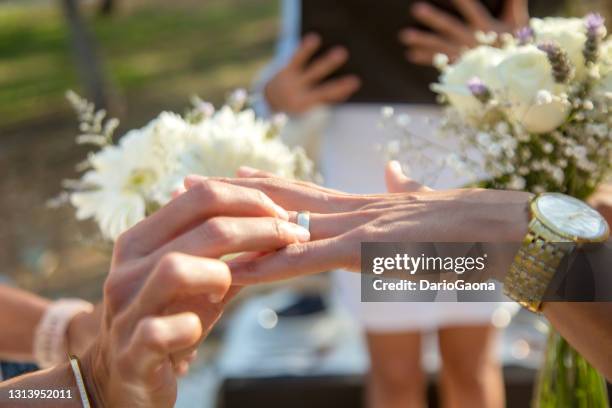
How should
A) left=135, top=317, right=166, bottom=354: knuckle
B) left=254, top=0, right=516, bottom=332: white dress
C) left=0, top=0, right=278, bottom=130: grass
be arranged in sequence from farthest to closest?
1. left=0, top=0, right=278, bottom=130: grass
2. left=254, top=0, right=516, bottom=332: white dress
3. left=135, top=317, right=166, bottom=354: knuckle

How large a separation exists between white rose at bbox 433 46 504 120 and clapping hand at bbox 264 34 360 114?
1.01 meters

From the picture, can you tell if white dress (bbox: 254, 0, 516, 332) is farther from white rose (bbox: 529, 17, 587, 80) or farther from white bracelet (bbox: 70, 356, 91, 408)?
white bracelet (bbox: 70, 356, 91, 408)

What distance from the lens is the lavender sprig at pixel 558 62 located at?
1110 mm

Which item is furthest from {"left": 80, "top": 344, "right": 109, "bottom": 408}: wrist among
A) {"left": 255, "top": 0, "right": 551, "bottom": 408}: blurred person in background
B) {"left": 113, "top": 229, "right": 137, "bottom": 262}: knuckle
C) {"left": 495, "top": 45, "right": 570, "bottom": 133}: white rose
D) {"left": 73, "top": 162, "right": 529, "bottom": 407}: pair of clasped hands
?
{"left": 255, "top": 0, "right": 551, "bottom": 408}: blurred person in background

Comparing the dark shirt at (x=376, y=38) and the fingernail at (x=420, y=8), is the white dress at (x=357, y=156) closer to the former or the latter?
the dark shirt at (x=376, y=38)

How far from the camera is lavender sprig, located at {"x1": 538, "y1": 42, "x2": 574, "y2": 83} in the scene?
1110 millimetres

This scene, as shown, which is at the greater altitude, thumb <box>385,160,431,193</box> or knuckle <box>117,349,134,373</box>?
thumb <box>385,160,431,193</box>

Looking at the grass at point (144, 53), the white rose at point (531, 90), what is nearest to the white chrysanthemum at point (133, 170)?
the white rose at point (531, 90)

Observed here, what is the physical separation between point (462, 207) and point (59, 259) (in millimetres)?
4983

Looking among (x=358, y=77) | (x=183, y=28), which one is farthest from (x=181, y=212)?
(x=183, y=28)

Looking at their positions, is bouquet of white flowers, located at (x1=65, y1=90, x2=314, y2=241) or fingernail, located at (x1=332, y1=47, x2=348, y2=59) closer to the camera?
bouquet of white flowers, located at (x1=65, y1=90, x2=314, y2=241)

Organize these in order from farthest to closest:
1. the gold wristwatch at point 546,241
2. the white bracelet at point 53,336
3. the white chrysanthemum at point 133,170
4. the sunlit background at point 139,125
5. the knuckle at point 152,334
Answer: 1. the sunlit background at point 139,125
2. the white bracelet at point 53,336
3. the white chrysanthemum at point 133,170
4. the gold wristwatch at point 546,241
5. the knuckle at point 152,334

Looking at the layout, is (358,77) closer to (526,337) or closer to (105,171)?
(105,171)

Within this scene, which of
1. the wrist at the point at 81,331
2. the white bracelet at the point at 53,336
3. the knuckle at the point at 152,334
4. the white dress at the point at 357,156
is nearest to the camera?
the knuckle at the point at 152,334
